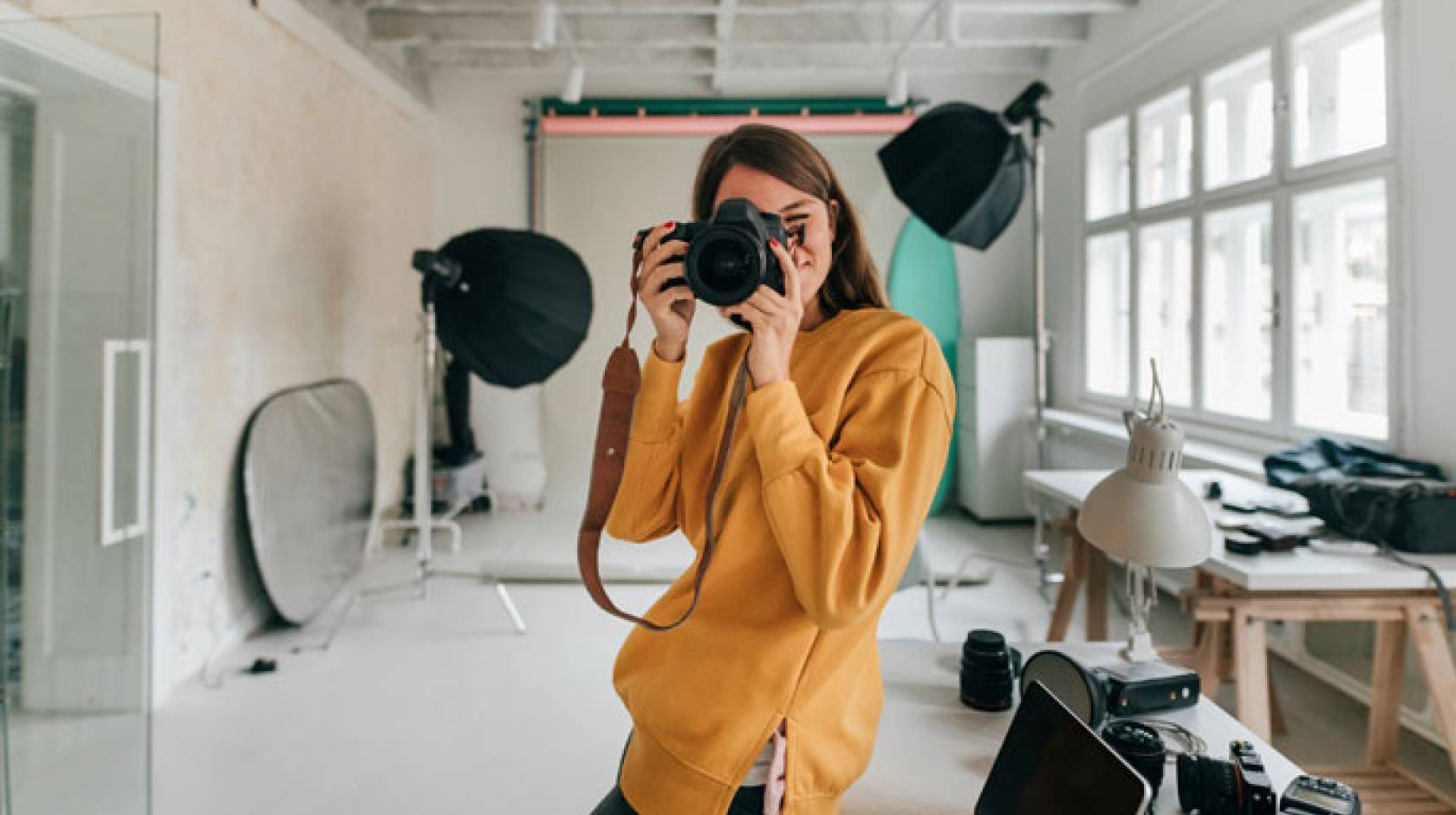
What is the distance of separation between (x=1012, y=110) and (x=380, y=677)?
2996 mm

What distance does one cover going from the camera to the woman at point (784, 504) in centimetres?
68

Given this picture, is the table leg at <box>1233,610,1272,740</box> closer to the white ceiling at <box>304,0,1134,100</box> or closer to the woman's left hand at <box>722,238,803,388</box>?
the woman's left hand at <box>722,238,803,388</box>

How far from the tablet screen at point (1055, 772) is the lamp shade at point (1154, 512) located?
265 mm

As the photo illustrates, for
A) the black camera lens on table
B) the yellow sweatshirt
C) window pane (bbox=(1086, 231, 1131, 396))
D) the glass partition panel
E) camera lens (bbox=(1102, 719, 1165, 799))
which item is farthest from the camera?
window pane (bbox=(1086, 231, 1131, 396))

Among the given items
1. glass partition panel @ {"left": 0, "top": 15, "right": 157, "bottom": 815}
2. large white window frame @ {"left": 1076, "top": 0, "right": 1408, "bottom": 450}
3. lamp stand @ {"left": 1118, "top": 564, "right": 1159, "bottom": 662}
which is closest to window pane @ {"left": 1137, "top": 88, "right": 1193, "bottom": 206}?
large white window frame @ {"left": 1076, "top": 0, "right": 1408, "bottom": 450}

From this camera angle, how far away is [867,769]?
1.08 meters

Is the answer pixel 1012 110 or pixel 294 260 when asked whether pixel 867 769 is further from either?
pixel 294 260

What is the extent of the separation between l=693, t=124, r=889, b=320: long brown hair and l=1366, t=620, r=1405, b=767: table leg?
6.86 feet

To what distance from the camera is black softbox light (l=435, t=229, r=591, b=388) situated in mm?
3369

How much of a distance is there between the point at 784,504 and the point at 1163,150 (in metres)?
4.38

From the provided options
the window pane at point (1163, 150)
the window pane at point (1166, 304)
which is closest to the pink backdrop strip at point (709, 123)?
the window pane at point (1163, 150)

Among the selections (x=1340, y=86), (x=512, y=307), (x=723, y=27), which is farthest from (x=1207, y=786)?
(x=723, y=27)

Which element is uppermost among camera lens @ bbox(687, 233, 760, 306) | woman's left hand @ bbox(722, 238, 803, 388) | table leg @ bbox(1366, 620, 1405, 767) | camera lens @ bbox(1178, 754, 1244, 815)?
camera lens @ bbox(687, 233, 760, 306)

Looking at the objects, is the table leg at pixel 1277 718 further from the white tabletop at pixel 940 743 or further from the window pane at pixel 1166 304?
the window pane at pixel 1166 304
